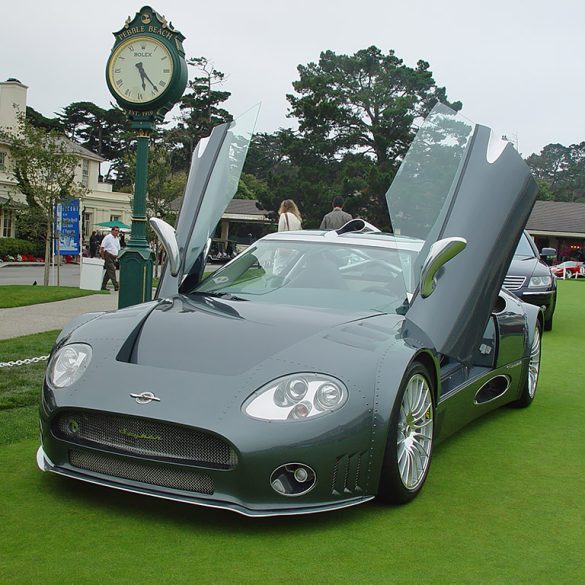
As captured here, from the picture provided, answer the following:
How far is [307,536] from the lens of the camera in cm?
338

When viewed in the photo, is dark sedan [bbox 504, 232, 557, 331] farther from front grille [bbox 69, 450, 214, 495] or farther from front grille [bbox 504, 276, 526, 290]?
front grille [bbox 69, 450, 214, 495]

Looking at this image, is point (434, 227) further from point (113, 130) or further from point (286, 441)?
point (113, 130)

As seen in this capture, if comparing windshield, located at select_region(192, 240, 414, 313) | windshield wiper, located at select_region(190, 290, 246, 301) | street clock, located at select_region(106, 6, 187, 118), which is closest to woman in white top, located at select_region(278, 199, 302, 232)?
street clock, located at select_region(106, 6, 187, 118)

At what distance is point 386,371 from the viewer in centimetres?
368

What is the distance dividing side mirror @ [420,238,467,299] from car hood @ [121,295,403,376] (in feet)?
0.97

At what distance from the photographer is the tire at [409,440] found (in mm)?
3674

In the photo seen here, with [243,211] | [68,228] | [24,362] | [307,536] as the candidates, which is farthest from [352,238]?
[243,211]

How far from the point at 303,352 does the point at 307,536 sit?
81 cm

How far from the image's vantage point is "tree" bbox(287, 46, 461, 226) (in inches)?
1511

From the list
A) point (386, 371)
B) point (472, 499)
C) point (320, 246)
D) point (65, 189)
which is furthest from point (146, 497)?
point (65, 189)

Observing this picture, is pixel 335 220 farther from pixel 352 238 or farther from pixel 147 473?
pixel 147 473

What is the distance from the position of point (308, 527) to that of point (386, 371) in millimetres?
779

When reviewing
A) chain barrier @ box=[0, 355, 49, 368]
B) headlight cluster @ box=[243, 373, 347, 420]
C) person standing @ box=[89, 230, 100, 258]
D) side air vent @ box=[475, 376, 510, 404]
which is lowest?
person standing @ box=[89, 230, 100, 258]

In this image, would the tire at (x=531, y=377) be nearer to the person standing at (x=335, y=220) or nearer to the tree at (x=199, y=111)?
the person standing at (x=335, y=220)
